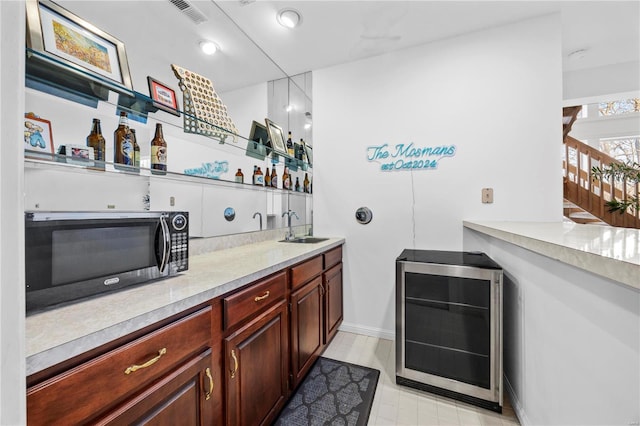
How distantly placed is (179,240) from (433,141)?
2.26 meters

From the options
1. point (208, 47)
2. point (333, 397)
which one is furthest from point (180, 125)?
point (333, 397)

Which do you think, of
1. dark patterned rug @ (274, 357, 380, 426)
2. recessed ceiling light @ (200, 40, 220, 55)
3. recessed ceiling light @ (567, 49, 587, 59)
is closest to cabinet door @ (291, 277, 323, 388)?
dark patterned rug @ (274, 357, 380, 426)

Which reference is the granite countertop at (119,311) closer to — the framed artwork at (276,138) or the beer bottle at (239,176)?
the beer bottle at (239,176)

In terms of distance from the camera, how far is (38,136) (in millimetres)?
1104

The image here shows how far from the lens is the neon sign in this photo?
7.93 ft

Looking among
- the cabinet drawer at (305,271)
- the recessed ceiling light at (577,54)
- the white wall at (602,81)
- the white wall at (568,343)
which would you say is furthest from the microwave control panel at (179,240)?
the white wall at (602,81)

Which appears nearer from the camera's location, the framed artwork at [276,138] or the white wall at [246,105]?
the white wall at [246,105]

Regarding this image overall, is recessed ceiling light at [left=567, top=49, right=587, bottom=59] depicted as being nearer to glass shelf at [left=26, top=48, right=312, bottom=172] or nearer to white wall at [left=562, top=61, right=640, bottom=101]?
white wall at [left=562, top=61, right=640, bottom=101]

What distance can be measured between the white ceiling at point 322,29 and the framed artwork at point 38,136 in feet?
1.97

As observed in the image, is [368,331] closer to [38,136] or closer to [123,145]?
[123,145]

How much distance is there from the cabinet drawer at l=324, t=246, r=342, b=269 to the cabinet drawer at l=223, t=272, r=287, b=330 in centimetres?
72

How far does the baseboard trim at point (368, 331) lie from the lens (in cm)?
257

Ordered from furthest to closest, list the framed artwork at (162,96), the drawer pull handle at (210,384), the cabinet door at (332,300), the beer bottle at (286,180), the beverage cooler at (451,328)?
the beer bottle at (286,180), the cabinet door at (332,300), the beverage cooler at (451,328), the framed artwork at (162,96), the drawer pull handle at (210,384)
